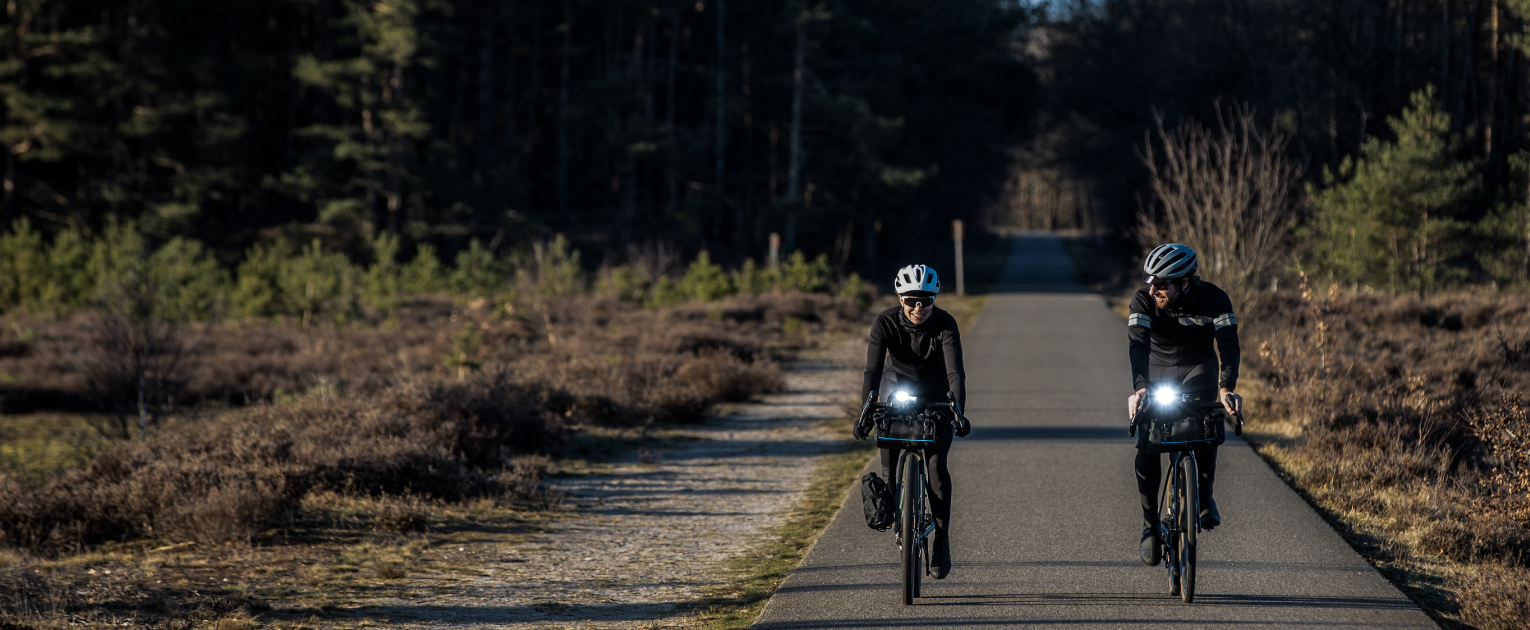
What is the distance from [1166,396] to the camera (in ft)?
18.3

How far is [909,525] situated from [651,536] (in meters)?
3.08

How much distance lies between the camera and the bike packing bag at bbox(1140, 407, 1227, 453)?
5.46m

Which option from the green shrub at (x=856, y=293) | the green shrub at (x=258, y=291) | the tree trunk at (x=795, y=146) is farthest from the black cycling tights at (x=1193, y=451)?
the tree trunk at (x=795, y=146)

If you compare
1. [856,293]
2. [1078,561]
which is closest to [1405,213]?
[856,293]

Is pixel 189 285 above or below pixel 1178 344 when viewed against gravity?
below

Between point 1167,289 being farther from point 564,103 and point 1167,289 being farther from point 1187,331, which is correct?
point 564,103

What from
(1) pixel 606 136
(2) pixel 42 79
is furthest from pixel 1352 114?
(2) pixel 42 79

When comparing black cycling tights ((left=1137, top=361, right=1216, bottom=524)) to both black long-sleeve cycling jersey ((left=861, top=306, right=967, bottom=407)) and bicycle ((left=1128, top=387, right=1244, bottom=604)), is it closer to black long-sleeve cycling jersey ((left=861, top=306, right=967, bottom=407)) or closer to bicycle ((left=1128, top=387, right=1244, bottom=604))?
bicycle ((left=1128, top=387, right=1244, bottom=604))

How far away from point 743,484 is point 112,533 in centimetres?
487

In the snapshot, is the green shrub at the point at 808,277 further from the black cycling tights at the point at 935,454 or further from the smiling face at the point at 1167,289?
the smiling face at the point at 1167,289

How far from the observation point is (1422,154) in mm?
24703

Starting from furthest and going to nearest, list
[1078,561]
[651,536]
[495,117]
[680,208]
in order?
[495,117] → [680,208] → [651,536] → [1078,561]

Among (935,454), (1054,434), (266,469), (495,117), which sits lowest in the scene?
(1054,434)

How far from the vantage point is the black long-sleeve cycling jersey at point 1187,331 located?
18.2 feet
